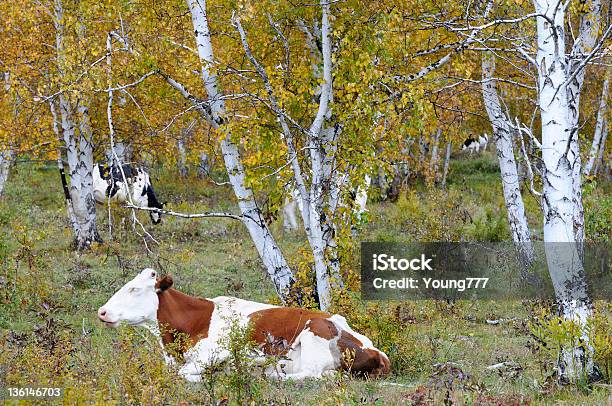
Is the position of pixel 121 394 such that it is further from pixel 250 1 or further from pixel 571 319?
pixel 250 1

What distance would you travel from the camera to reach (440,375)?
29.3ft

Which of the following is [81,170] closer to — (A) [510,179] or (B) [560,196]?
(A) [510,179]

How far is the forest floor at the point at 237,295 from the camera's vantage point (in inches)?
283

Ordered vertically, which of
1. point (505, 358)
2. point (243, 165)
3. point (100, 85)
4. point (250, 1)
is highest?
point (250, 1)

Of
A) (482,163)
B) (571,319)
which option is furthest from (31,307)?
(482,163)

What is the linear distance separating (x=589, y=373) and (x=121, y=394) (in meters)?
4.13

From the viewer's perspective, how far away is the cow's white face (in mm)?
9461

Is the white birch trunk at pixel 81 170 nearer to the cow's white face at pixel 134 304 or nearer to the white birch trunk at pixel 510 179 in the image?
the white birch trunk at pixel 510 179

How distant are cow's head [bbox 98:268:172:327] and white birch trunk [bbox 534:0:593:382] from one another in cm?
391

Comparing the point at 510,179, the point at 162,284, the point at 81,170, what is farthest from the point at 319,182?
the point at 81,170

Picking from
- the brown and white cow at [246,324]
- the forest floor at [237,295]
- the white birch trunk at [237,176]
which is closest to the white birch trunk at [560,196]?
the forest floor at [237,295]

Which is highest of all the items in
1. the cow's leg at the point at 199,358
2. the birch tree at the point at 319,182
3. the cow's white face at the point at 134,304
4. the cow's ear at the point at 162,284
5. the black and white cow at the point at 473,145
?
the black and white cow at the point at 473,145

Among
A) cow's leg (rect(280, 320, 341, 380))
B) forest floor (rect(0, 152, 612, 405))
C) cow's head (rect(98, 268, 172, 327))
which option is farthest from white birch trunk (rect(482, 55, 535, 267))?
cow's head (rect(98, 268, 172, 327))

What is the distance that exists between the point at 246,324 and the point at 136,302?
1.22m
